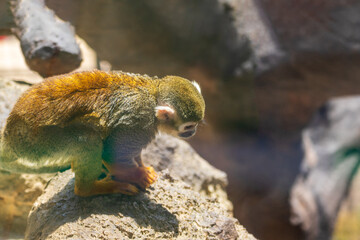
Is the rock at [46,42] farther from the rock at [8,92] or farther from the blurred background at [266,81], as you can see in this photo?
the blurred background at [266,81]

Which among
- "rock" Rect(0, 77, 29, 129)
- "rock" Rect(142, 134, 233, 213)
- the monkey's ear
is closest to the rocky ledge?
the monkey's ear

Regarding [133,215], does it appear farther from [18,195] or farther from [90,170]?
[18,195]

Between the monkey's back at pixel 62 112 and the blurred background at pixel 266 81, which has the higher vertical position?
the blurred background at pixel 266 81

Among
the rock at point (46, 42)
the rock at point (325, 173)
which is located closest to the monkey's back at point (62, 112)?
the rock at point (46, 42)

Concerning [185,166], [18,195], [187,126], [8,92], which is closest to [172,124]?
[187,126]

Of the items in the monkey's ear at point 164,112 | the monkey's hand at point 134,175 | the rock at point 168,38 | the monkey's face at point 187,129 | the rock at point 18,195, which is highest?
the rock at point 168,38

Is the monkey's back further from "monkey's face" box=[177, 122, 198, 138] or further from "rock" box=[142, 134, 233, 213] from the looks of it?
"rock" box=[142, 134, 233, 213]

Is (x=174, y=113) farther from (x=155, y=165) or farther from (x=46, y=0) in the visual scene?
(x=46, y=0)
